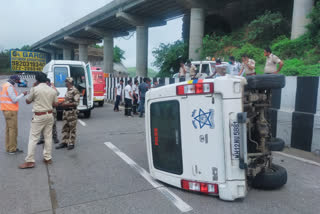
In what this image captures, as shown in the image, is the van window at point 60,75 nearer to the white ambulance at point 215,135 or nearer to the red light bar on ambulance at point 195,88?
the white ambulance at point 215,135

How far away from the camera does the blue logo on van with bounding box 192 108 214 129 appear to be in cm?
323

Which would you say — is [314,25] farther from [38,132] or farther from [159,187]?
[38,132]

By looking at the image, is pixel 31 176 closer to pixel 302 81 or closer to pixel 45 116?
pixel 45 116

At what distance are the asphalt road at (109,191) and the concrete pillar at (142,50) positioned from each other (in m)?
23.1

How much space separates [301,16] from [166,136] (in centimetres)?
1412

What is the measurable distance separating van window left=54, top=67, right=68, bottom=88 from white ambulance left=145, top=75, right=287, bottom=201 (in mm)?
7594

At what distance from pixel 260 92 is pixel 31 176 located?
402 centimetres

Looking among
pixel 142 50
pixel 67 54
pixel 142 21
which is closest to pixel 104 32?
pixel 142 21

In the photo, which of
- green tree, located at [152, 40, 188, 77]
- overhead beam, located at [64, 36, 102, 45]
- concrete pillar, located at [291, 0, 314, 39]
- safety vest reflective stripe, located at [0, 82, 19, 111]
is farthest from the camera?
overhead beam, located at [64, 36, 102, 45]

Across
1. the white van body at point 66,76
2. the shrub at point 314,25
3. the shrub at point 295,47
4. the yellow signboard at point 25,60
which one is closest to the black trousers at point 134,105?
the white van body at point 66,76

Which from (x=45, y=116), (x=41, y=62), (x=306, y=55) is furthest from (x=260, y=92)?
(x=41, y=62)

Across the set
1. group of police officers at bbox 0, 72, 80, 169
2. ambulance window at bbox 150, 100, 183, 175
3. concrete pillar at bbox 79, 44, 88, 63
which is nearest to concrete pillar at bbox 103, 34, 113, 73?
concrete pillar at bbox 79, 44, 88, 63

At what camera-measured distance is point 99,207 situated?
3322 millimetres

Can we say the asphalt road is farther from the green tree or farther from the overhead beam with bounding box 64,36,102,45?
the overhead beam with bounding box 64,36,102,45
